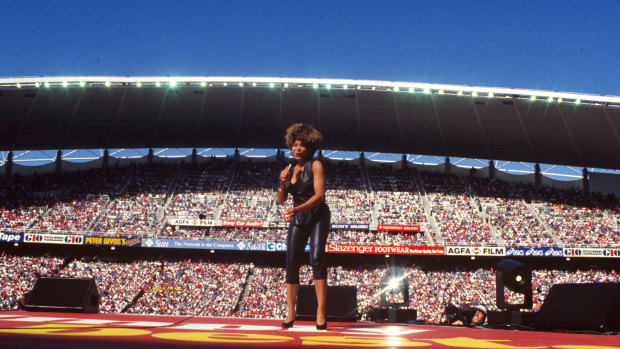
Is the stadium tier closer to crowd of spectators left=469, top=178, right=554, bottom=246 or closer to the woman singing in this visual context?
crowd of spectators left=469, top=178, right=554, bottom=246

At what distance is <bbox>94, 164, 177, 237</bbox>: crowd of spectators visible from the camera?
99.3 feet

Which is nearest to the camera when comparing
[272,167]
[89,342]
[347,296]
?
[89,342]

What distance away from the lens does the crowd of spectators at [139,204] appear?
30.3 metres

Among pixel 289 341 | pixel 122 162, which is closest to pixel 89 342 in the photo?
pixel 289 341

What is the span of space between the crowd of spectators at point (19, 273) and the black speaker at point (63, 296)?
18.3m

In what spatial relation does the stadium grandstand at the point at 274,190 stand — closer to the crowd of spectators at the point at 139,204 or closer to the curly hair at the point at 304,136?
the crowd of spectators at the point at 139,204

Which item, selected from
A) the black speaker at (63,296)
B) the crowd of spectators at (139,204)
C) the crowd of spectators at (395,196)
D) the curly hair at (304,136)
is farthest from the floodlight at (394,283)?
the crowd of spectators at (139,204)

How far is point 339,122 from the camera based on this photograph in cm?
3500

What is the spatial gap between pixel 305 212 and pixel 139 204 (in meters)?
30.6

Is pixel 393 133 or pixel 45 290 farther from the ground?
pixel 393 133

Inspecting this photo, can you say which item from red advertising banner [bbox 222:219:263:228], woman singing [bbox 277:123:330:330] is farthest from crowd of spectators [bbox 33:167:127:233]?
woman singing [bbox 277:123:330:330]

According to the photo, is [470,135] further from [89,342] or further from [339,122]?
[89,342]

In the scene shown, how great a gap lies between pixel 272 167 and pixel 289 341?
1362 inches

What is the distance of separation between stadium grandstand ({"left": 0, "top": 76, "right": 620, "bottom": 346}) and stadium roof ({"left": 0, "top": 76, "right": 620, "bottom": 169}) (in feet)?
0.48
